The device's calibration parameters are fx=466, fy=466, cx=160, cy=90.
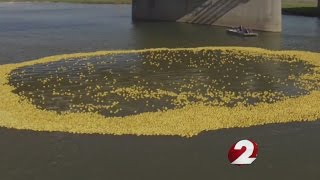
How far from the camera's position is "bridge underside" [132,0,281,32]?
73.8 metres

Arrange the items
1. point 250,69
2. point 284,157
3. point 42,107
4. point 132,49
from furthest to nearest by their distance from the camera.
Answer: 1. point 132,49
2. point 250,69
3. point 42,107
4. point 284,157

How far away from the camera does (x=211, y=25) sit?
8412 centimetres

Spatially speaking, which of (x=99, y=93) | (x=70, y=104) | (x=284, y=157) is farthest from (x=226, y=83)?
(x=284, y=157)

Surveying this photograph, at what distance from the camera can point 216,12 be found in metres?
83.6

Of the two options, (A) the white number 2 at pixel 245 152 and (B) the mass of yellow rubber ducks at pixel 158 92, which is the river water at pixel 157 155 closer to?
(B) the mass of yellow rubber ducks at pixel 158 92

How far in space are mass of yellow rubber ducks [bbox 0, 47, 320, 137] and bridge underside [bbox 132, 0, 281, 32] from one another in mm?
22898

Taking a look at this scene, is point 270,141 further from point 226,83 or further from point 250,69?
point 250,69

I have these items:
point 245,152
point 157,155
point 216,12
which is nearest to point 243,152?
→ point 245,152

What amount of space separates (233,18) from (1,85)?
5257cm

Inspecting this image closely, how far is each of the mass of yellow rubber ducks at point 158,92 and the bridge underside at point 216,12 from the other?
22.9 m

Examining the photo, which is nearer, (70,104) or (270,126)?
(270,126)

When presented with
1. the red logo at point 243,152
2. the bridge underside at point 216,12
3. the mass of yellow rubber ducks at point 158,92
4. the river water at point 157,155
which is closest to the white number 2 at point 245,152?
the red logo at point 243,152

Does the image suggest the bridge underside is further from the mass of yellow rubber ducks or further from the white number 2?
the white number 2

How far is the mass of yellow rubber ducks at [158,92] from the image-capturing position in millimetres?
26125
